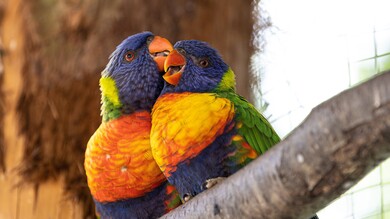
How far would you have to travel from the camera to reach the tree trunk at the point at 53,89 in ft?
10.9

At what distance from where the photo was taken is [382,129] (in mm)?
1512

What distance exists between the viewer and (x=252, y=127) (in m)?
2.73

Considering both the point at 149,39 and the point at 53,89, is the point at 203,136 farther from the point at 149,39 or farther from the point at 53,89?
the point at 53,89

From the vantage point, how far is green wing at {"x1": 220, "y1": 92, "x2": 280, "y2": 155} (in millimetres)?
2693

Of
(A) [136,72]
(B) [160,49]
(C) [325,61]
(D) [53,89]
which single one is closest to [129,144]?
(A) [136,72]

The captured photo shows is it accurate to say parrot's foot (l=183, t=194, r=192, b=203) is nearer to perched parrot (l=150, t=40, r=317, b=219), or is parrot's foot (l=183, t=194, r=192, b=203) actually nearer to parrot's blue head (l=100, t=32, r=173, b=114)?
perched parrot (l=150, t=40, r=317, b=219)

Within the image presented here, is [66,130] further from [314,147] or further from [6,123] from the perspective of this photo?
[314,147]

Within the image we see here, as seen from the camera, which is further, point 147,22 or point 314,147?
point 147,22

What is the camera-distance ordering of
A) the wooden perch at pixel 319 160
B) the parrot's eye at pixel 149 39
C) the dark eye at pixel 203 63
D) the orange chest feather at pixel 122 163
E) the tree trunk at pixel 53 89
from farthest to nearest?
the tree trunk at pixel 53 89 → the parrot's eye at pixel 149 39 → the dark eye at pixel 203 63 → the orange chest feather at pixel 122 163 → the wooden perch at pixel 319 160

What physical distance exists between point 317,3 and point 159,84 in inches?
83.7

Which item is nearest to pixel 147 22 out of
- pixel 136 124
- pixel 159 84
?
pixel 159 84

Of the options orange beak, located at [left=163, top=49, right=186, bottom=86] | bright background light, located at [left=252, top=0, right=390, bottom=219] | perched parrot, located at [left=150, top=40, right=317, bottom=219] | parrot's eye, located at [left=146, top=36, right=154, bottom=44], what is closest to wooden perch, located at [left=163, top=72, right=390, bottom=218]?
perched parrot, located at [left=150, top=40, right=317, bottom=219]

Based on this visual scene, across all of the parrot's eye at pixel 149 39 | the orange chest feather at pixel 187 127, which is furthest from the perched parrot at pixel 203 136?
the parrot's eye at pixel 149 39

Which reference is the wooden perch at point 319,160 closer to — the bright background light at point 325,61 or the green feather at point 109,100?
the green feather at point 109,100
